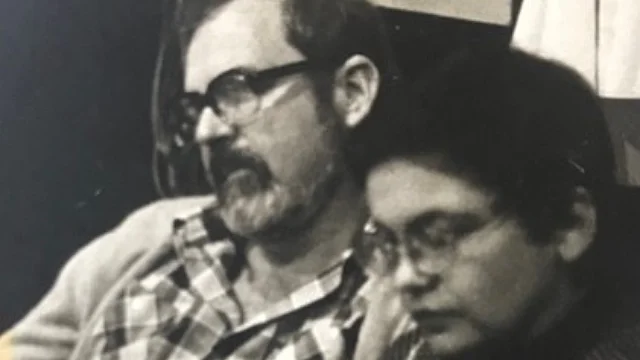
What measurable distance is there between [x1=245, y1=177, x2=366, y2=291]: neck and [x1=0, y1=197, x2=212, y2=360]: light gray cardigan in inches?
2.5

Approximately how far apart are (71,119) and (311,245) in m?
0.22

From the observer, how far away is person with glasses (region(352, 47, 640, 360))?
0.77 meters

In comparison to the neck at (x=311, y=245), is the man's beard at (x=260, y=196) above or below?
above

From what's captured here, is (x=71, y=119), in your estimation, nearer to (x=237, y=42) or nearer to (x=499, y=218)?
(x=237, y=42)

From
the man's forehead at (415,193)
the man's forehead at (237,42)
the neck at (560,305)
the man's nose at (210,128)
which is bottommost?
the neck at (560,305)

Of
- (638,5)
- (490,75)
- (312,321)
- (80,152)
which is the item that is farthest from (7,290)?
(638,5)

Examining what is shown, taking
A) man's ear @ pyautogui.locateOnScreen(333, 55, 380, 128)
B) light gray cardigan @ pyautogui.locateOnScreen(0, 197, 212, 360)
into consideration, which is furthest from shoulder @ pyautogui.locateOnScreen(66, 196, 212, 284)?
man's ear @ pyautogui.locateOnScreen(333, 55, 380, 128)

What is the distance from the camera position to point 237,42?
2.56 ft

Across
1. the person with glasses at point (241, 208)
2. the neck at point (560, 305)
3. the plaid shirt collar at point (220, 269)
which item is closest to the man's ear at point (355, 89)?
the person with glasses at point (241, 208)

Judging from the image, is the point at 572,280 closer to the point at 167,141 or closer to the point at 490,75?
the point at 490,75

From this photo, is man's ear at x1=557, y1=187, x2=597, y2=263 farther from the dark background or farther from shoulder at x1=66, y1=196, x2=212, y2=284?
shoulder at x1=66, y1=196, x2=212, y2=284

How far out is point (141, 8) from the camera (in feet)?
2.62

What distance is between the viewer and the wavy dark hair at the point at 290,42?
78 cm

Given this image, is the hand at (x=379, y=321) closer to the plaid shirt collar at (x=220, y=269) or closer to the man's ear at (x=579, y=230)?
the plaid shirt collar at (x=220, y=269)
